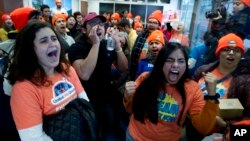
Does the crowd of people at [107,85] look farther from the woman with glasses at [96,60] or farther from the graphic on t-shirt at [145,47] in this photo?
the graphic on t-shirt at [145,47]

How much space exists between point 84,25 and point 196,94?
46.7 inches

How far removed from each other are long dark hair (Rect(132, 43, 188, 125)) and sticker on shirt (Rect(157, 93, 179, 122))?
4cm

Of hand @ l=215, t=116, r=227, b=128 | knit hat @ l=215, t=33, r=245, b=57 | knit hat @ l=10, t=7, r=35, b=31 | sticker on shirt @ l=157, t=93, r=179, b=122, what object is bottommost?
hand @ l=215, t=116, r=227, b=128

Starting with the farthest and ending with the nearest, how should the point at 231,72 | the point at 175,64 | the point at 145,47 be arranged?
the point at 145,47 → the point at 231,72 → the point at 175,64

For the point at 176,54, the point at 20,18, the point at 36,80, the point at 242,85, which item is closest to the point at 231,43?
the point at 242,85

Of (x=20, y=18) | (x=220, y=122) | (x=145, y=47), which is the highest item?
(x=20, y=18)

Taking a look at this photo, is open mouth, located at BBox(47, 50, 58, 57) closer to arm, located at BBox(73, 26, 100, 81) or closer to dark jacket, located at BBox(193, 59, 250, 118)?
arm, located at BBox(73, 26, 100, 81)

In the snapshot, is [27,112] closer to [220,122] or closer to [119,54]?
[119,54]

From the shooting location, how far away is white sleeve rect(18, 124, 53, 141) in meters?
1.19

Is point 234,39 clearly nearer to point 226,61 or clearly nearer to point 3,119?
point 226,61

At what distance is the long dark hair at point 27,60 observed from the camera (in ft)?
4.21

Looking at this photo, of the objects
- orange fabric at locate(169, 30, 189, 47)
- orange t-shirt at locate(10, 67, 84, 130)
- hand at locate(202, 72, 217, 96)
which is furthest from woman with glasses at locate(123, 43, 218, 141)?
orange fabric at locate(169, 30, 189, 47)

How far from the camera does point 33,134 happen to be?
1.20 m

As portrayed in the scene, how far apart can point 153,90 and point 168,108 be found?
180mm
